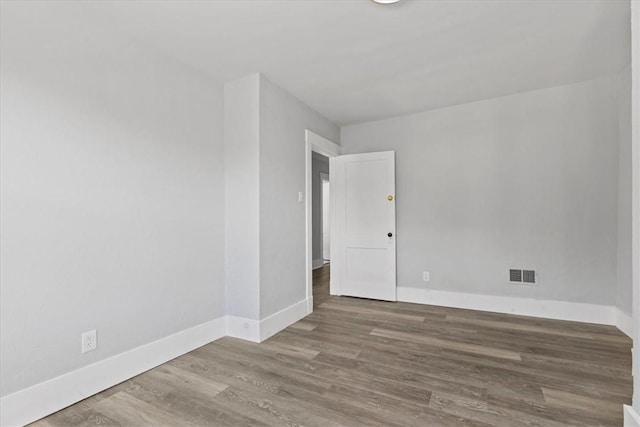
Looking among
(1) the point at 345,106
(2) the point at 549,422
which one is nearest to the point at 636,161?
(2) the point at 549,422

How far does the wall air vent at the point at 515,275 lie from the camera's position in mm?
3648

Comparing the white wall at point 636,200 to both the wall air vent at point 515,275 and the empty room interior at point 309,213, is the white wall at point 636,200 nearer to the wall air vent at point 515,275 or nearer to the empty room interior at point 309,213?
the empty room interior at point 309,213

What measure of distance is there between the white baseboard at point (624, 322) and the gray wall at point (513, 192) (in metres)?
0.17

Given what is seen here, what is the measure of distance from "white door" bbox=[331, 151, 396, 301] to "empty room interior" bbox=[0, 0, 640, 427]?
5 centimetres

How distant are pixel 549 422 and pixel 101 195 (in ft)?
10.4

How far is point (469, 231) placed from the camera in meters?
3.92

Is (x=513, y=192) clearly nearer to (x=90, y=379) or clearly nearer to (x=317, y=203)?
(x=317, y=203)

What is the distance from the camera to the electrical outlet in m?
2.03

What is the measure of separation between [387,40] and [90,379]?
329 cm

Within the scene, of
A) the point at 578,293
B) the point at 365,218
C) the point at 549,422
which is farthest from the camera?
the point at 365,218

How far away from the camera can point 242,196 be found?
3090mm

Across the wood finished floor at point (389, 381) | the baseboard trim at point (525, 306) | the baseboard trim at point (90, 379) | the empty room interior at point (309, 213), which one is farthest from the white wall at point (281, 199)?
the baseboard trim at point (525, 306)

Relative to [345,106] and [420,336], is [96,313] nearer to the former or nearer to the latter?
[420,336]

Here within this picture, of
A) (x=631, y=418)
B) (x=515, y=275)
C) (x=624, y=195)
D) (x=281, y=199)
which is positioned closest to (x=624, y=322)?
(x=515, y=275)
